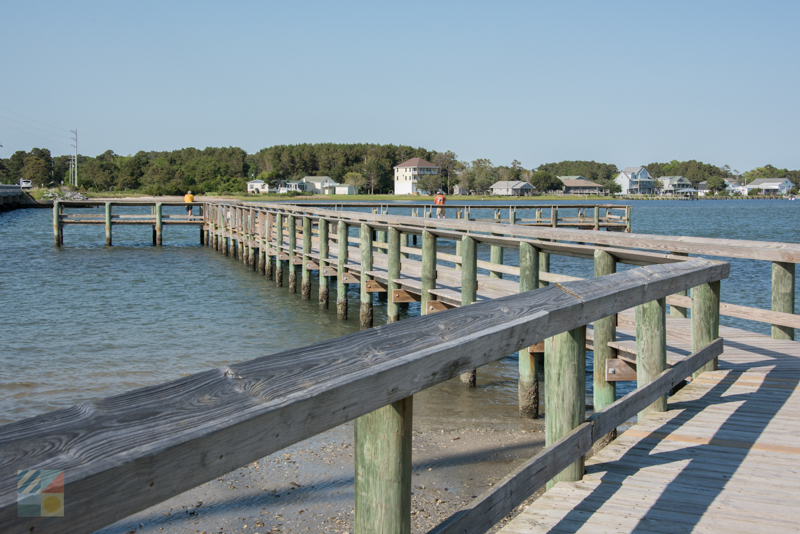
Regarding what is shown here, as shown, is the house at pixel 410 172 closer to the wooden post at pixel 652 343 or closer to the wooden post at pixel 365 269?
the wooden post at pixel 365 269

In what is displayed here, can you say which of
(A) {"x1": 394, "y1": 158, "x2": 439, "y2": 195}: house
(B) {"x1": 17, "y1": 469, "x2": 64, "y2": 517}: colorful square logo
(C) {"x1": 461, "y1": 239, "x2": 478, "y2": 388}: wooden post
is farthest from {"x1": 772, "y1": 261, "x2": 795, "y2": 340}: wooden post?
(A) {"x1": 394, "y1": 158, "x2": 439, "y2": 195}: house

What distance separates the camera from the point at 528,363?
714 centimetres

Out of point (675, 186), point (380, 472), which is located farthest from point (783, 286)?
point (675, 186)

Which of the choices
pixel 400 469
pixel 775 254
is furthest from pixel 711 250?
pixel 400 469

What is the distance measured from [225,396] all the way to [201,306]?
14.5m

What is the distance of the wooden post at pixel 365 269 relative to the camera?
11.3 m

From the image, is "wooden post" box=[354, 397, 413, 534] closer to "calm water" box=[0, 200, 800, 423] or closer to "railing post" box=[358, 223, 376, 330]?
"calm water" box=[0, 200, 800, 423]

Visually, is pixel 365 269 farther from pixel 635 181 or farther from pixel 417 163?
pixel 635 181

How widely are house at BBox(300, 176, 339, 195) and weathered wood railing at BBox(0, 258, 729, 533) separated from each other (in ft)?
424

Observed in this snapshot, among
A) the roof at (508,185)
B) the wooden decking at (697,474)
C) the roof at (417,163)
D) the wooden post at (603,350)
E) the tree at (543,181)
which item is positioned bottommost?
the wooden decking at (697,474)

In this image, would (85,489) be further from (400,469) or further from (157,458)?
(400,469)

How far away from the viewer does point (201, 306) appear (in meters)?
15.3

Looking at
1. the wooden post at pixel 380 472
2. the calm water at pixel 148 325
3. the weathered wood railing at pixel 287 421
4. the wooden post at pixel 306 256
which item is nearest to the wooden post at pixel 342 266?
the calm water at pixel 148 325

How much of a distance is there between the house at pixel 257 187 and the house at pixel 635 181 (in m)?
98.9
